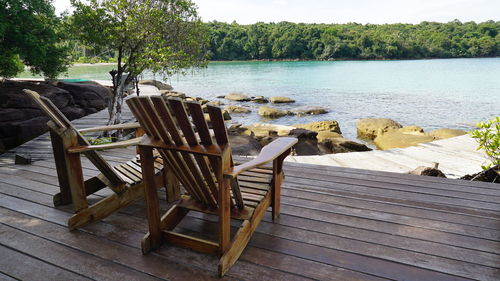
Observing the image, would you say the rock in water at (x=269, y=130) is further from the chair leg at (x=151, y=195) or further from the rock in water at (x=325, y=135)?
the chair leg at (x=151, y=195)

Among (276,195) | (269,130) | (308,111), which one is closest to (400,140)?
(269,130)

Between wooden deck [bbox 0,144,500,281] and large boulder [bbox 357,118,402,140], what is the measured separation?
8199 mm

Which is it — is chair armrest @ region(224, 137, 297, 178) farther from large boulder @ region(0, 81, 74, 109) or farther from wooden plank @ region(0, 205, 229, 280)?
large boulder @ region(0, 81, 74, 109)

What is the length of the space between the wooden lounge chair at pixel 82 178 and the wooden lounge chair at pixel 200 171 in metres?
0.34

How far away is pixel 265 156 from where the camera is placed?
1923mm

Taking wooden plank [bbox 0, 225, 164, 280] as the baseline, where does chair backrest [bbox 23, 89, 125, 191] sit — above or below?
above

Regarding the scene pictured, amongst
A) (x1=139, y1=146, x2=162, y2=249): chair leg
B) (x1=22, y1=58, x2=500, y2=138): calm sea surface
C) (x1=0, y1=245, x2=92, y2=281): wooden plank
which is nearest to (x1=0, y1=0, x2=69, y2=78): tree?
(x1=22, y1=58, x2=500, y2=138): calm sea surface

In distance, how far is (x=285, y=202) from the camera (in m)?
2.85

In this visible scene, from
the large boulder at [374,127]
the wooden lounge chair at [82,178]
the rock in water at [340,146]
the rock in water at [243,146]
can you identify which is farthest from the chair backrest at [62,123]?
the large boulder at [374,127]

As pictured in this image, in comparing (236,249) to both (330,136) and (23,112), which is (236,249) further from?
(330,136)

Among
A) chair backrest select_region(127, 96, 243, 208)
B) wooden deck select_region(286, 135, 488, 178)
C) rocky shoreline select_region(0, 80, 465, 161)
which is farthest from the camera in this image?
rocky shoreline select_region(0, 80, 465, 161)

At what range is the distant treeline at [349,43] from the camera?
207ft

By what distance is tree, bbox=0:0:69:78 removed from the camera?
6176mm

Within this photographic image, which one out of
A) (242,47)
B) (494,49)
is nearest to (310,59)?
(242,47)
